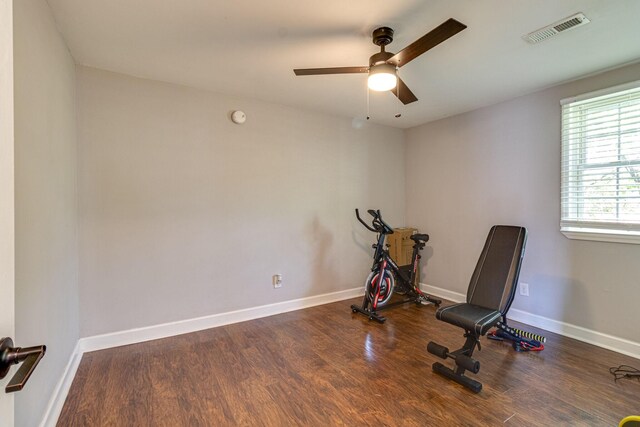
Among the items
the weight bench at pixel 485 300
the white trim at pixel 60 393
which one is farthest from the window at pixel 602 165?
the white trim at pixel 60 393

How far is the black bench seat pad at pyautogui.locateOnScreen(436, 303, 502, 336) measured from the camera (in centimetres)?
218

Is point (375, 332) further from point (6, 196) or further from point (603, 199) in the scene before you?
point (6, 196)

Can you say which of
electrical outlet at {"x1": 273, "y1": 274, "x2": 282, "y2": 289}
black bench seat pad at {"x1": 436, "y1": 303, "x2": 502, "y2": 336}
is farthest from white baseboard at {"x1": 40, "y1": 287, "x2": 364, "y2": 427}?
black bench seat pad at {"x1": 436, "y1": 303, "x2": 502, "y2": 336}

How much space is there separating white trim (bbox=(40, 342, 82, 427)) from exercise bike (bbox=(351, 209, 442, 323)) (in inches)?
105

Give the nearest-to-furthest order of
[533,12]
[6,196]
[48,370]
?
[6,196] → [48,370] → [533,12]

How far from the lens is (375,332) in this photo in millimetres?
3045

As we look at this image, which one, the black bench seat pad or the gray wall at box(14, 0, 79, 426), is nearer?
the gray wall at box(14, 0, 79, 426)

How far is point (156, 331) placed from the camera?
2.88 m

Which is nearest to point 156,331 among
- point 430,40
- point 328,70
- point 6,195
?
point 6,195

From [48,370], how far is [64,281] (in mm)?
637

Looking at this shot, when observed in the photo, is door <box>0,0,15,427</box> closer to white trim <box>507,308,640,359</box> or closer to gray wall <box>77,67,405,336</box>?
gray wall <box>77,67,405,336</box>

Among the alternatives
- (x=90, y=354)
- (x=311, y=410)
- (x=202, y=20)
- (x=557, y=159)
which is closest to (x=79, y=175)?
(x=90, y=354)

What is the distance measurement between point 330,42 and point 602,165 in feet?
8.98

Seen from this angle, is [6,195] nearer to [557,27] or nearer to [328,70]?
[328,70]
